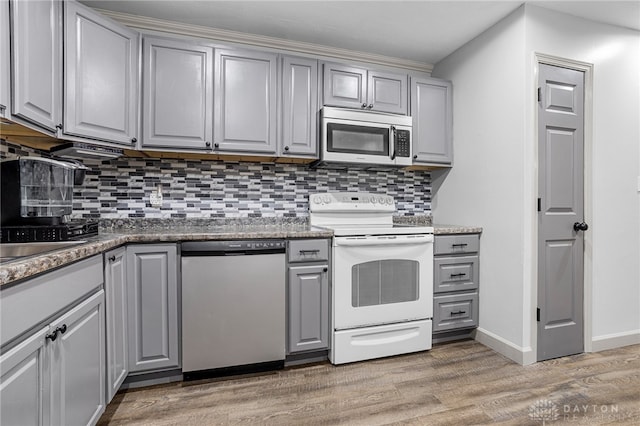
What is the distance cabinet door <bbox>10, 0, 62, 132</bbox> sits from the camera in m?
1.38

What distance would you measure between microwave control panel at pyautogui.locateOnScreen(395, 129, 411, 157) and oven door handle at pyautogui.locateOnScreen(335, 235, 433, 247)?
2.42 feet

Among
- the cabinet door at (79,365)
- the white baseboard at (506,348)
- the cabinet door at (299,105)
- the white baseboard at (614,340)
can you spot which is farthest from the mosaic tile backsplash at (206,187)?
the white baseboard at (614,340)

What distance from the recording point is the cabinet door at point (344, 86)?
2578 mm

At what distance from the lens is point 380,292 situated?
92.2 inches

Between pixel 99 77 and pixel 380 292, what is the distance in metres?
2.24

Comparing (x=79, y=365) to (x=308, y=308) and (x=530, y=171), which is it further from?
(x=530, y=171)

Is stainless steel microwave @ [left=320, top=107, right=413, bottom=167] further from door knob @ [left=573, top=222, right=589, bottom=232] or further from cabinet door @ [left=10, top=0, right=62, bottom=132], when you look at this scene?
cabinet door @ [left=10, top=0, right=62, bottom=132]

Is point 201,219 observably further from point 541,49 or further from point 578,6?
point 578,6

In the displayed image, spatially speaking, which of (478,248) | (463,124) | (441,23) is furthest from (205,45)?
(478,248)

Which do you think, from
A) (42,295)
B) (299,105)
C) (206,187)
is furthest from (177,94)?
(42,295)

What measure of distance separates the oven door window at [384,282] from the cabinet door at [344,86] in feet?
4.23

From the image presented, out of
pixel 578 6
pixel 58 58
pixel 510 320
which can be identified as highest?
pixel 578 6

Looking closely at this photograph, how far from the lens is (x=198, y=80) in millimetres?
2271

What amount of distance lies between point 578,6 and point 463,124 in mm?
1021
